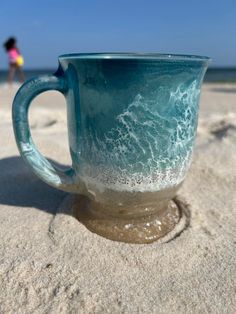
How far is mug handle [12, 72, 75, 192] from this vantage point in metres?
1.06

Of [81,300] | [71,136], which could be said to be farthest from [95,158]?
[81,300]

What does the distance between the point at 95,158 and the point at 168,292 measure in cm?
41

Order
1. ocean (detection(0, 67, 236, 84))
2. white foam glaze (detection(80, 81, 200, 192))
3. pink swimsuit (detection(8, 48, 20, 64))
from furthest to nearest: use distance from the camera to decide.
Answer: ocean (detection(0, 67, 236, 84)), pink swimsuit (detection(8, 48, 20, 64)), white foam glaze (detection(80, 81, 200, 192))

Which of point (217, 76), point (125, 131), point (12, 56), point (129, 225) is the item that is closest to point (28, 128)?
point (125, 131)

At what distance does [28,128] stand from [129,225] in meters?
0.44

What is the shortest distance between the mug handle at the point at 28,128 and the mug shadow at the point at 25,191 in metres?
0.15

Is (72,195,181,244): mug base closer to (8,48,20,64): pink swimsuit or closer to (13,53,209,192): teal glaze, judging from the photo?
(13,53,209,192): teal glaze

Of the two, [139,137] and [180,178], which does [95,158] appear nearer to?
[139,137]

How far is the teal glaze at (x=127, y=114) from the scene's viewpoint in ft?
3.09

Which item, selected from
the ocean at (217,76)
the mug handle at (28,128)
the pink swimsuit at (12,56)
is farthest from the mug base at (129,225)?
the pink swimsuit at (12,56)

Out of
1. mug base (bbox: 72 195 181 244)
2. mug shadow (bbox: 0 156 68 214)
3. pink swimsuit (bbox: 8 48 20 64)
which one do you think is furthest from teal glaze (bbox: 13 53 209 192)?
pink swimsuit (bbox: 8 48 20 64)

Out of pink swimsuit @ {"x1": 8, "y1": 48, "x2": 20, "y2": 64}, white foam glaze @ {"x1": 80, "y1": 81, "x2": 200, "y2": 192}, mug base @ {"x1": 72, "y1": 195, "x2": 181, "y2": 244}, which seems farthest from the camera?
pink swimsuit @ {"x1": 8, "y1": 48, "x2": 20, "y2": 64}

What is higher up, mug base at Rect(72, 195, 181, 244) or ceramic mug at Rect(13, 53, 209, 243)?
ceramic mug at Rect(13, 53, 209, 243)

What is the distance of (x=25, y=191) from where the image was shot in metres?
1.42
